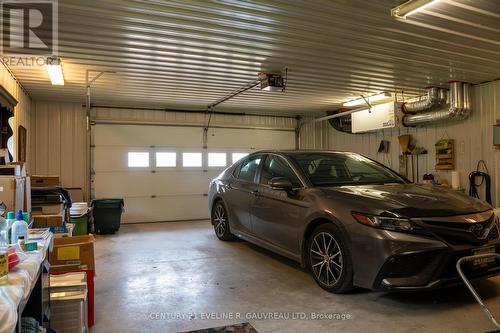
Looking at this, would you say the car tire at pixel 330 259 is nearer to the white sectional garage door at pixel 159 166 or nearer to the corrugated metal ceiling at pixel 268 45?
the corrugated metal ceiling at pixel 268 45

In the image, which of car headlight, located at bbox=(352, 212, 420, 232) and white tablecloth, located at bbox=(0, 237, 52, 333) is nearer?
white tablecloth, located at bbox=(0, 237, 52, 333)

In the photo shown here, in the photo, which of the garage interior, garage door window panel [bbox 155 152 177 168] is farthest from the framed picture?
garage door window panel [bbox 155 152 177 168]

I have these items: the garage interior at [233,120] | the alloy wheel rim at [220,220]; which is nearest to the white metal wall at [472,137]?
the garage interior at [233,120]

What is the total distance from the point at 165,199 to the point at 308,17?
5.92m

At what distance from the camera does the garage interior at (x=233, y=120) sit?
3211 mm

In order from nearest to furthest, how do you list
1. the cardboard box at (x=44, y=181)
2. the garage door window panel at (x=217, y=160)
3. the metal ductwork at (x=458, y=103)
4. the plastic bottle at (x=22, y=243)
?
the plastic bottle at (x=22, y=243) → the cardboard box at (x=44, y=181) → the metal ductwork at (x=458, y=103) → the garage door window panel at (x=217, y=160)

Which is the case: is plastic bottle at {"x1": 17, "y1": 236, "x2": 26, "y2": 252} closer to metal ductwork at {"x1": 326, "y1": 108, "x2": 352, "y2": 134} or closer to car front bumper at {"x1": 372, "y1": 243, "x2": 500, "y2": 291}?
car front bumper at {"x1": 372, "y1": 243, "x2": 500, "y2": 291}

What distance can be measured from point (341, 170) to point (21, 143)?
5226 millimetres

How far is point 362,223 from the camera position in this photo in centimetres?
304

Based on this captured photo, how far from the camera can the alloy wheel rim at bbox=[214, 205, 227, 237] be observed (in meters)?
5.65

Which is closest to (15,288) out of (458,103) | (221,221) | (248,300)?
(248,300)

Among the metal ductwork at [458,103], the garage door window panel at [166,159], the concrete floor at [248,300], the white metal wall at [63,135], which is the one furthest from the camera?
the garage door window panel at [166,159]

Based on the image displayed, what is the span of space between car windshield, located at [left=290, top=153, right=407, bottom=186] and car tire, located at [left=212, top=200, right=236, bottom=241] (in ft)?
5.73

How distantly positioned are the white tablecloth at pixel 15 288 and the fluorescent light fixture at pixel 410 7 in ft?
11.2
